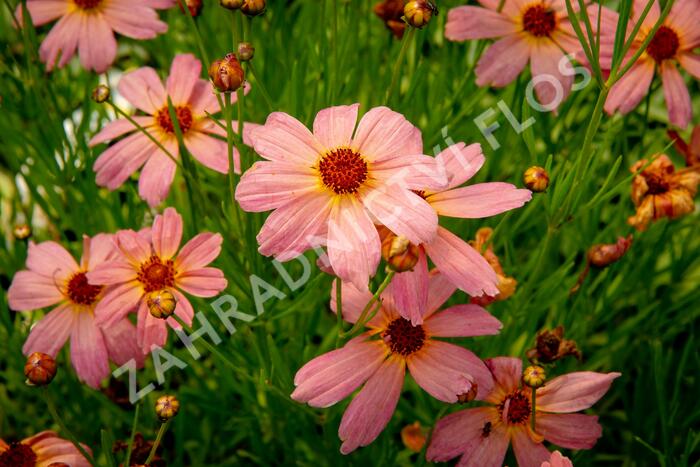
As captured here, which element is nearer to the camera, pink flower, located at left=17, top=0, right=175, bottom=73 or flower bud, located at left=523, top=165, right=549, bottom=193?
flower bud, located at left=523, top=165, right=549, bottom=193

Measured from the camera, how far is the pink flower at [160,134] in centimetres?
95

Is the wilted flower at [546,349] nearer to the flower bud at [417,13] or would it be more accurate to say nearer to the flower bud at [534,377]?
the flower bud at [534,377]

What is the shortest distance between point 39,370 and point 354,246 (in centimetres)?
36

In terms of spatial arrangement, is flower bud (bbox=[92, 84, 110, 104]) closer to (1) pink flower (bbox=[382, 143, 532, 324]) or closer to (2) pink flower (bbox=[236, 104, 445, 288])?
(2) pink flower (bbox=[236, 104, 445, 288])

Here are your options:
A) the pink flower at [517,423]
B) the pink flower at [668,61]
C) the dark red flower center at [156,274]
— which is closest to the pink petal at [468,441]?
the pink flower at [517,423]

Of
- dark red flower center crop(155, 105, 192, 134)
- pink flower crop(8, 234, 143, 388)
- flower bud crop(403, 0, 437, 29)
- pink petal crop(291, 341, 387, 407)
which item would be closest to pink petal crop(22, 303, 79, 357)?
pink flower crop(8, 234, 143, 388)

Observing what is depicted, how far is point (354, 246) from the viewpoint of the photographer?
2.22ft

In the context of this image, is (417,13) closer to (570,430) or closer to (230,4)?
(230,4)

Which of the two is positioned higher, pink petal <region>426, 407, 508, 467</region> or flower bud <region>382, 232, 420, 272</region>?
flower bud <region>382, 232, 420, 272</region>

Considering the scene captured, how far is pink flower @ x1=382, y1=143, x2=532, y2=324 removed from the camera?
0.71 m

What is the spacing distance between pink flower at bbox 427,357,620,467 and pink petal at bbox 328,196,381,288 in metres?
0.25

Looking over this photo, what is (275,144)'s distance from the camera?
2.45 feet

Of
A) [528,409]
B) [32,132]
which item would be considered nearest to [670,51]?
[528,409]

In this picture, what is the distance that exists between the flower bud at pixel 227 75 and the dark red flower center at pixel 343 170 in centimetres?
12
